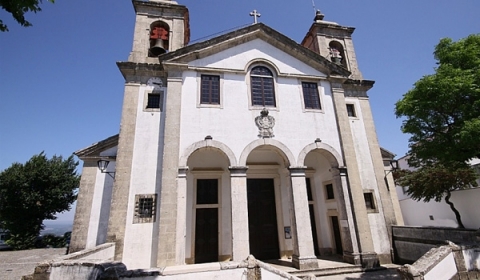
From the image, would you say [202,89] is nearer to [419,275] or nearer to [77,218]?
[77,218]

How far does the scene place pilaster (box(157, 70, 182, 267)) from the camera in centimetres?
830

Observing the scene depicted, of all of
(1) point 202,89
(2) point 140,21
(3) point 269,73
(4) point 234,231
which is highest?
(2) point 140,21

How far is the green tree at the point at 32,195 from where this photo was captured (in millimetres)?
20125

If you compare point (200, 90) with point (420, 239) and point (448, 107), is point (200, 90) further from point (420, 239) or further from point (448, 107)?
point (420, 239)

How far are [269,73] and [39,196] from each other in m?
22.5

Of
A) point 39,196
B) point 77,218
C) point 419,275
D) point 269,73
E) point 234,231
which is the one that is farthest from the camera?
point 39,196

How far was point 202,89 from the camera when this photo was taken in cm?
1085

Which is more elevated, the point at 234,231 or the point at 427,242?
the point at 234,231

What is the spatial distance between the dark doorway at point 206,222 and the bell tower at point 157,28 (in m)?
6.59

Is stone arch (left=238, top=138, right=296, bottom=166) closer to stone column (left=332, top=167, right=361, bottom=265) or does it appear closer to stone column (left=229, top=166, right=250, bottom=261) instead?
stone column (left=229, top=166, right=250, bottom=261)

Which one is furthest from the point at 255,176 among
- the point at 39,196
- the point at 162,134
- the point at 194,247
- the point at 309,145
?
the point at 39,196

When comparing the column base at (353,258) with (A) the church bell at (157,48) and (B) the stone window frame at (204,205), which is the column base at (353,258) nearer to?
(B) the stone window frame at (204,205)

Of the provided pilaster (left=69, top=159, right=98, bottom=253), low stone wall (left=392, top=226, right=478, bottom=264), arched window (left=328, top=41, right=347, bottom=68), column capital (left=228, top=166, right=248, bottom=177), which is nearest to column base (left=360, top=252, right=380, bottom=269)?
low stone wall (left=392, top=226, right=478, bottom=264)

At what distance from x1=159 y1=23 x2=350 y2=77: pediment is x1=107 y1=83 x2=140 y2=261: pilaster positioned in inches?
117
